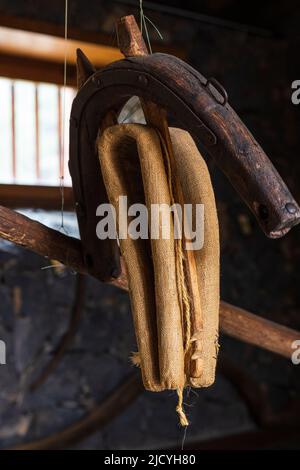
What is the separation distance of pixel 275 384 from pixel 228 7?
57.1 inches

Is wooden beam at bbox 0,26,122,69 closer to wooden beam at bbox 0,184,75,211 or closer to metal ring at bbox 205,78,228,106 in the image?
wooden beam at bbox 0,184,75,211

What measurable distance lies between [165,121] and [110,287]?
4.79 feet

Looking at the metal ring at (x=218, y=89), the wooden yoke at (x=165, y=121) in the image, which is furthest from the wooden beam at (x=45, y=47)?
the metal ring at (x=218, y=89)

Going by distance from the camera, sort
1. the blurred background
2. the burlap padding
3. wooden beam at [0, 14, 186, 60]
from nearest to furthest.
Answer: the burlap padding < wooden beam at [0, 14, 186, 60] < the blurred background

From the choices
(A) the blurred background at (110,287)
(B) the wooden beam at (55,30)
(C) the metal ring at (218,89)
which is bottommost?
(A) the blurred background at (110,287)

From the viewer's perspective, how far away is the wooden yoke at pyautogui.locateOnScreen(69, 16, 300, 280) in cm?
61

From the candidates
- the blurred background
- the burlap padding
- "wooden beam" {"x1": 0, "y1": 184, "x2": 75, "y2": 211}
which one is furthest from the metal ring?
"wooden beam" {"x1": 0, "y1": 184, "x2": 75, "y2": 211}

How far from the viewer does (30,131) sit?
2.09 meters

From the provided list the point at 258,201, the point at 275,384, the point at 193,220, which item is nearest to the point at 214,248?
the point at 193,220

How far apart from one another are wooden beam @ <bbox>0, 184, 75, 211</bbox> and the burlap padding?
4.02ft

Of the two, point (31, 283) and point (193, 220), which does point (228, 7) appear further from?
point (193, 220)

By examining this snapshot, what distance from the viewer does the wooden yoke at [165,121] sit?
610 millimetres

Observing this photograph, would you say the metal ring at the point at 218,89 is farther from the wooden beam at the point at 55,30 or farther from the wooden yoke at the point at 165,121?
the wooden beam at the point at 55,30

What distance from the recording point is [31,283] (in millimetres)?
2035
